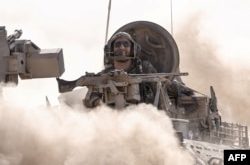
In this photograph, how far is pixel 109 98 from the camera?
21.5 m

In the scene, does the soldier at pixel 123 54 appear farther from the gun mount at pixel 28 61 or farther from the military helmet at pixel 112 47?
the gun mount at pixel 28 61

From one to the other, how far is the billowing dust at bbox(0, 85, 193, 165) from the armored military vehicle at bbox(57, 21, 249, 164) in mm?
644

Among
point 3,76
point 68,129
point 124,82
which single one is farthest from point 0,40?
point 124,82

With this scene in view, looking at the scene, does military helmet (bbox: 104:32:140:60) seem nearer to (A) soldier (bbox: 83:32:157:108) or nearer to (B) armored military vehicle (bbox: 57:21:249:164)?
(A) soldier (bbox: 83:32:157:108)

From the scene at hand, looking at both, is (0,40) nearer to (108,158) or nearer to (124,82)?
(108,158)

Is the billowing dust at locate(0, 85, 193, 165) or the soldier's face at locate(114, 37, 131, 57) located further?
the soldier's face at locate(114, 37, 131, 57)

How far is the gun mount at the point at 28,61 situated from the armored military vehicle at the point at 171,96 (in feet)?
10.5

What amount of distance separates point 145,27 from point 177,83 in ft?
6.44

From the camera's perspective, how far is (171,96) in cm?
2450

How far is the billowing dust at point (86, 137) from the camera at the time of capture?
17.7m

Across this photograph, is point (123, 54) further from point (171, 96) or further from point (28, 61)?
point (28, 61)

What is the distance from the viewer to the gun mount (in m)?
17.9

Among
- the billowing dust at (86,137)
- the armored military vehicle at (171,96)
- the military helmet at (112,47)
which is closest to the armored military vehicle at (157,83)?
the armored military vehicle at (171,96)

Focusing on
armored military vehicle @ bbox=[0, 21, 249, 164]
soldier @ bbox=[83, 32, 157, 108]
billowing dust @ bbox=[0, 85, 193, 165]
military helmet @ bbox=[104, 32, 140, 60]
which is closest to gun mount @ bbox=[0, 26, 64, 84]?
armored military vehicle @ bbox=[0, 21, 249, 164]
